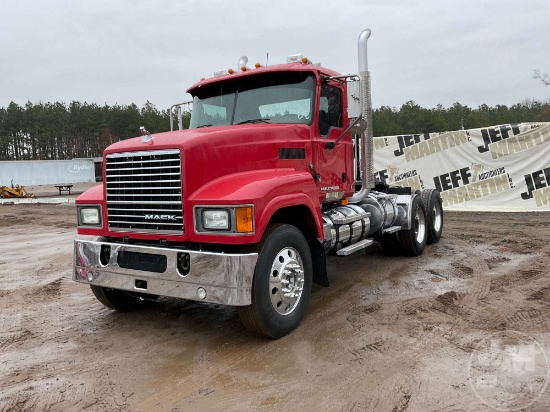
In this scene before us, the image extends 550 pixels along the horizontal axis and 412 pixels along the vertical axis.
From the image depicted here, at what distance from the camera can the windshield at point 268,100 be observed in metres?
5.12

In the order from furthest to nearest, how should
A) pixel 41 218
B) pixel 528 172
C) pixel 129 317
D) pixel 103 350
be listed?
pixel 41 218 < pixel 528 172 < pixel 129 317 < pixel 103 350

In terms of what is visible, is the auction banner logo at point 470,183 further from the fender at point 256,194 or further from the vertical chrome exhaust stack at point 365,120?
the fender at point 256,194

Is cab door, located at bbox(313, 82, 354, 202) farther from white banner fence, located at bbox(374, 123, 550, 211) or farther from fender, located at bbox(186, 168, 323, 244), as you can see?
white banner fence, located at bbox(374, 123, 550, 211)

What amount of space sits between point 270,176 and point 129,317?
2303 millimetres

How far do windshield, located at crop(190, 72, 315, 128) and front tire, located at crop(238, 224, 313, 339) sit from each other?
148 centimetres

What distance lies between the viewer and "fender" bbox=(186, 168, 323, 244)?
3754mm

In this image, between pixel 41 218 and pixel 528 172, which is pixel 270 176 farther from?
pixel 41 218

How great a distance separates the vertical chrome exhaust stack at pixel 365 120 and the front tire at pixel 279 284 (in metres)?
1.91

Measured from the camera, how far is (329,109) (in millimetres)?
5492

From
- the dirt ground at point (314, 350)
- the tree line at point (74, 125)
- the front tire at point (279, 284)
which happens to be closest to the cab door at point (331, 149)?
the front tire at point (279, 284)

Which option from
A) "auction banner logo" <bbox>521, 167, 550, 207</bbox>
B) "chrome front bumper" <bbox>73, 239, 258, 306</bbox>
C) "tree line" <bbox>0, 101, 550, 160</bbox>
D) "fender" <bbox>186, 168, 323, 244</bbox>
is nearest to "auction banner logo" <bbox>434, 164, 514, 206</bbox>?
"auction banner logo" <bbox>521, 167, 550, 207</bbox>

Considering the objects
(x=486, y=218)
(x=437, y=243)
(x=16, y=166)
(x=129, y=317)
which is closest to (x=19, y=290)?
(x=129, y=317)

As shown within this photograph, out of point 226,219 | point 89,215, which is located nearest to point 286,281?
point 226,219

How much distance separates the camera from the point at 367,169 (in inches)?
248
